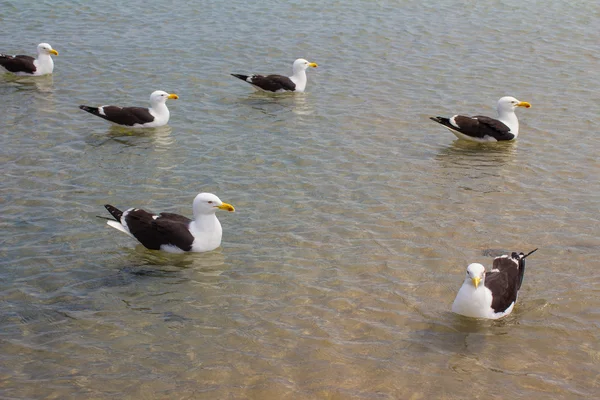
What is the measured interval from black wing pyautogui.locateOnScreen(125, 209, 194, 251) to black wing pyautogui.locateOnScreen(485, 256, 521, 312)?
364 cm

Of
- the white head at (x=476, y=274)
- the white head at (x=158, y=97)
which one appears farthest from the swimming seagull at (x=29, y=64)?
the white head at (x=476, y=274)

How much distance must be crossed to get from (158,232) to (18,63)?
8422 mm

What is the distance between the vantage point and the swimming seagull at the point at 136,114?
47.7 ft

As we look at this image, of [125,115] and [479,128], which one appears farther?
[125,115]

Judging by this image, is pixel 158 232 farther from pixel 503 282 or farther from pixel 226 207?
pixel 503 282

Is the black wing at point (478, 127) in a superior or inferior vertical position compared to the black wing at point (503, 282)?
superior

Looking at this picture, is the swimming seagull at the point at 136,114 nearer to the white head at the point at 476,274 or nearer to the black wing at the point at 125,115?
the black wing at the point at 125,115

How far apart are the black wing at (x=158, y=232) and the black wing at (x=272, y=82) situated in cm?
692

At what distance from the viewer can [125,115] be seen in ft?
47.9

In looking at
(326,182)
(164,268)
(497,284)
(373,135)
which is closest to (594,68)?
(373,135)

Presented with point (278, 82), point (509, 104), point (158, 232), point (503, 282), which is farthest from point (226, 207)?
point (278, 82)

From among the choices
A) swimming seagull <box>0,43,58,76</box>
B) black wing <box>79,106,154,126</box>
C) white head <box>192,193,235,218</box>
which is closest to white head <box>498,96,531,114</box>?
black wing <box>79,106,154,126</box>

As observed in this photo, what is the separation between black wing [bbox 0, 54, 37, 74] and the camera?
16766 millimetres

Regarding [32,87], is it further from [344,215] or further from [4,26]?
[344,215]
